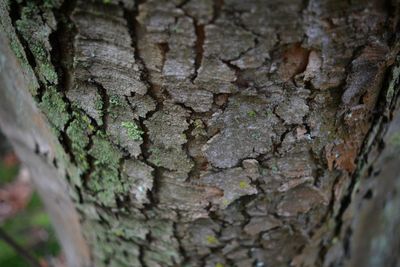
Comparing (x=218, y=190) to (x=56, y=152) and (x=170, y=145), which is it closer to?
(x=170, y=145)

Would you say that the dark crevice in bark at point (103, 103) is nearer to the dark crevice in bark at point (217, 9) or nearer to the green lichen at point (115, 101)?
the green lichen at point (115, 101)

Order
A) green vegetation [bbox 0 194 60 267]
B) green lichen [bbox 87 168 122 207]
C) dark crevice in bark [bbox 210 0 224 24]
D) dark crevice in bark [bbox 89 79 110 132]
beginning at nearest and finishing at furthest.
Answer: dark crevice in bark [bbox 210 0 224 24], dark crevice in bark [bbox 89 79 110 132], green lichen [bbox 87 168 122 207], green vegetation [bbox 0 194 60 267]

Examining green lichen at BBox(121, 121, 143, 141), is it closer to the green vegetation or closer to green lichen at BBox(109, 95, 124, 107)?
green lichen at BBox(109, 95, 124, 107)

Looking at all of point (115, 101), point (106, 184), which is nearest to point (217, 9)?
point (115, 101)

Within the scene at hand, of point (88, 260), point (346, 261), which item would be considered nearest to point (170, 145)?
point (88, 260)

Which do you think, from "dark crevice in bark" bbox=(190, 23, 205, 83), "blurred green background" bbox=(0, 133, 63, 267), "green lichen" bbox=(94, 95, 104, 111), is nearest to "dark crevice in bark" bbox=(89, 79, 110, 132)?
"green lichen" bbox=(94, 95, 104, 111)

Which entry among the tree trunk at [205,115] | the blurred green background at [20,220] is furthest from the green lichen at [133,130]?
the blurred green background at [20,220]

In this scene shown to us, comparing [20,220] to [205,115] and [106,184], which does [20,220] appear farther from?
[205,115]
